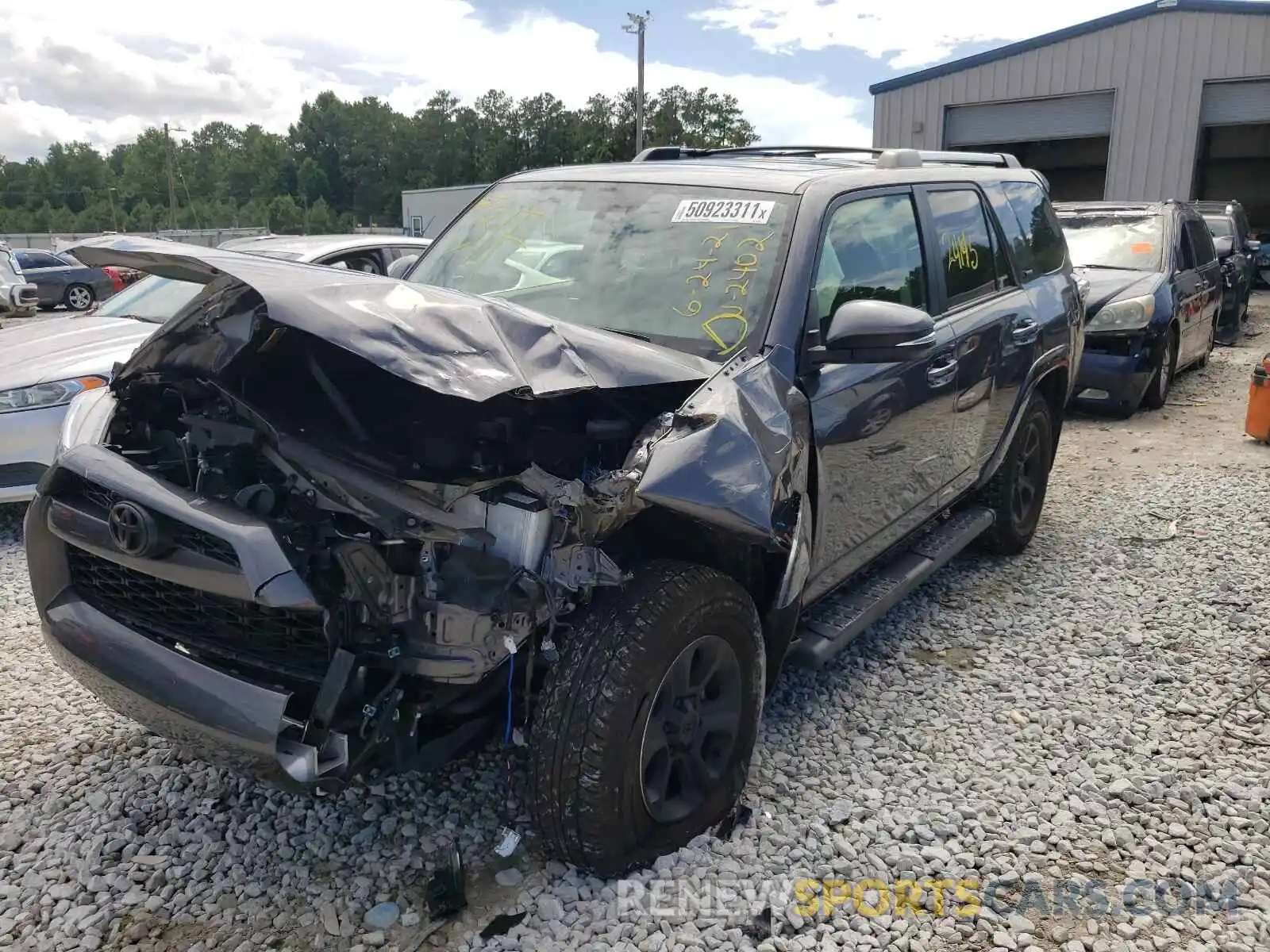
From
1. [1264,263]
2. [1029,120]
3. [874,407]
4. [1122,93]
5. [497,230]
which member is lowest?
[874,407]

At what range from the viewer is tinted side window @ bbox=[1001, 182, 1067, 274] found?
15.9 feet

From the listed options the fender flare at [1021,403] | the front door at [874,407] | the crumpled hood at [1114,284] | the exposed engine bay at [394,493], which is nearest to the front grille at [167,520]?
the exposed engine bay at [394,493]

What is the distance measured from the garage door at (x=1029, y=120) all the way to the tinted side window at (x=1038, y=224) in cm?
1772

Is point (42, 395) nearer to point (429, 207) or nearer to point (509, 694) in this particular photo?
point (509, 694)

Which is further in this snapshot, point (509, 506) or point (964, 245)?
point (964, 245)

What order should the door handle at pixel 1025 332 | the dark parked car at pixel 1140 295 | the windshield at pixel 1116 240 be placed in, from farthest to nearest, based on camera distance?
the windshield at pixel 1116 240 → the dark parked car at pixel 1140 295 → the door handle at pixel 1025 332

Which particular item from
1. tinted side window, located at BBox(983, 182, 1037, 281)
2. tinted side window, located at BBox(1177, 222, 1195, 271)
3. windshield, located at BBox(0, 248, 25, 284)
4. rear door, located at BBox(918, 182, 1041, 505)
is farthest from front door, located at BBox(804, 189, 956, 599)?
windshield, located at BBox(0, 248, 25, 284)

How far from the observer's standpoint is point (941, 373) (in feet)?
12.2

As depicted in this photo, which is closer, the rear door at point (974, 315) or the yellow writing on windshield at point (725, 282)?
the yellow writing on windshield at point (725, 282)

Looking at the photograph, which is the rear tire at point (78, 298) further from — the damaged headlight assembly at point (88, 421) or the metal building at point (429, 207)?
the damaged headlight assembly at point (88, 421)

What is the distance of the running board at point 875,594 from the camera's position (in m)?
3.18

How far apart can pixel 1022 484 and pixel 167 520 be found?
423 cm

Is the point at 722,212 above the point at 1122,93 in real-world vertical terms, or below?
below

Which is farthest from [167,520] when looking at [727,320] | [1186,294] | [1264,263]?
[1264,263]
